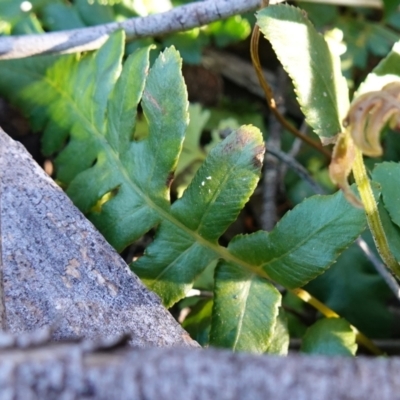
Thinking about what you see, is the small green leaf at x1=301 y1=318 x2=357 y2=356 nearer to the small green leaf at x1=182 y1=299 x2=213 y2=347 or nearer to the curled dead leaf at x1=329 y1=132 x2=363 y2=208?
the small green leaf at x1=182 y1=299 x2=213 y2=347

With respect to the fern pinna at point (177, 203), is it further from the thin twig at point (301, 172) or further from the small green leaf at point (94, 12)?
the thin twig at point (301, 172)

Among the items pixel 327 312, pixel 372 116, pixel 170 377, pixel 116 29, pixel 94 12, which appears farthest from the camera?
pixel 94 12

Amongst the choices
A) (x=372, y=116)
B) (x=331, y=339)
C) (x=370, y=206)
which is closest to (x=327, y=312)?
(x=331, y=339)

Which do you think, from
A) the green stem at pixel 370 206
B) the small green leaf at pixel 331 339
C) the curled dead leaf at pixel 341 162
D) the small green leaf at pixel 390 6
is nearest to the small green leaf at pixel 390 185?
the green stem at pixel 370 206

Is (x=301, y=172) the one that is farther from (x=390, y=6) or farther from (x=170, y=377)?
(x=170, y=377)

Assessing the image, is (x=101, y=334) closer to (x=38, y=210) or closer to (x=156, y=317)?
(x=156, y=317)
